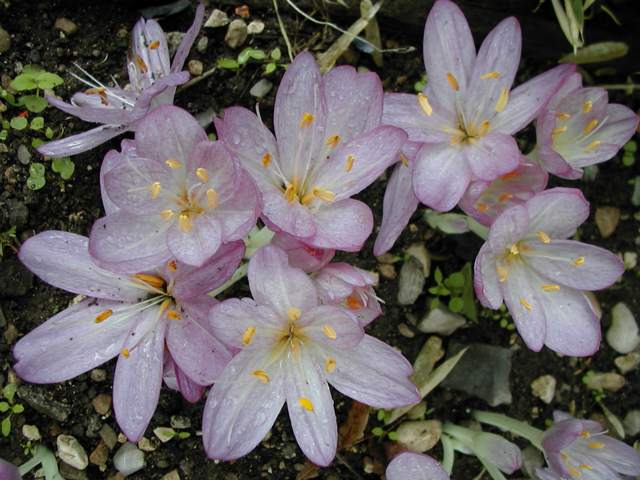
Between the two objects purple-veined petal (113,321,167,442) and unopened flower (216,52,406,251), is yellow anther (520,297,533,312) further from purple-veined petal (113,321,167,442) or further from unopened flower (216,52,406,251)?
purple-veined petal (113,321,167,442)

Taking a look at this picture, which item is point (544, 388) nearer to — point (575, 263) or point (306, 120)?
point (575, 263)

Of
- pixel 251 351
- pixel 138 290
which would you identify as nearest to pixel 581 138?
pixel 251 351

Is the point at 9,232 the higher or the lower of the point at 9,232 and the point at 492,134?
the lower

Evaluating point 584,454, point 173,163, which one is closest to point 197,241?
point 173,163

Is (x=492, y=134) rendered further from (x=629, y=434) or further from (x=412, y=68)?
(x=629, y=434)

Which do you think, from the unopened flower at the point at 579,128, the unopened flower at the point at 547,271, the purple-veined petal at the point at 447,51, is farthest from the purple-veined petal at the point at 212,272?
the unopened flower at the point at 579,128
